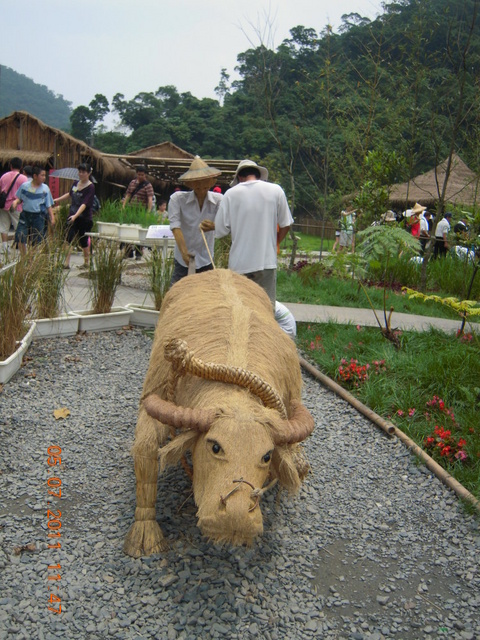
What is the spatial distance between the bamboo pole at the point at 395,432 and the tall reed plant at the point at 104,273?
7.77 ft

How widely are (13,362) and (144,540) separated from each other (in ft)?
8.41

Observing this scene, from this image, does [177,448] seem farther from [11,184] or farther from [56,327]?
[11,184]

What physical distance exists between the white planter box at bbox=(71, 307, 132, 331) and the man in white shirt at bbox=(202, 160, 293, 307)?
84.3 inches

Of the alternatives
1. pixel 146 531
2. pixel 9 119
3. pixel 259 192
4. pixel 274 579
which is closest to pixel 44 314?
pixel 259 192

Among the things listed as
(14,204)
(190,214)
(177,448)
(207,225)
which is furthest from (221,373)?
(14,204)

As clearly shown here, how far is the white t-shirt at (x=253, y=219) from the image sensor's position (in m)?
4.89

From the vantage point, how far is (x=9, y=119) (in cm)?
1892

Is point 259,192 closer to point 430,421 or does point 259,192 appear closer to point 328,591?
point 430,421

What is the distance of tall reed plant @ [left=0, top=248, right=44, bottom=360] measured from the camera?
5039 millimetres

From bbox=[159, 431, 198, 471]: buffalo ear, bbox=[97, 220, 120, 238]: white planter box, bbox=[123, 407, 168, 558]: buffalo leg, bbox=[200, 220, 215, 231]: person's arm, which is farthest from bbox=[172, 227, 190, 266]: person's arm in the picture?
Answer: bbox=[97, 220, 120, 238]: white planter box

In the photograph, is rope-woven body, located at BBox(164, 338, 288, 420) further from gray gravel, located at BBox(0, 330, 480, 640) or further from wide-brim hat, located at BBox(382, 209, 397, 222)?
wide-brim hat, located at BBox(382, 209, 397, 222)

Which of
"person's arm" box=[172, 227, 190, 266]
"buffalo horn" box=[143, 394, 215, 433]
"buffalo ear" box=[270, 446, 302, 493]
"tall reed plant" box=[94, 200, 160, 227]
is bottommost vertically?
"buffalo ear" box=[270, 446, 302, 493]

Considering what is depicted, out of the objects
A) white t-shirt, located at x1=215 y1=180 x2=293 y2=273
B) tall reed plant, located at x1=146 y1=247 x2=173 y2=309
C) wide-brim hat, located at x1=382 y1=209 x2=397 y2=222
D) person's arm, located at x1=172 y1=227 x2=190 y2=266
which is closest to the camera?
white t-shirt, located at x1=215 y1=180 x2=293 y2=273

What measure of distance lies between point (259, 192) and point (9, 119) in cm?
1680
